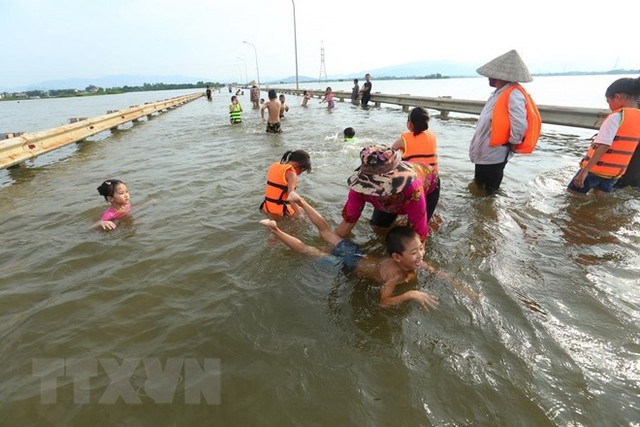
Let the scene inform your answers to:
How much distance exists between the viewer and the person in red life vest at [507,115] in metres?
4.30

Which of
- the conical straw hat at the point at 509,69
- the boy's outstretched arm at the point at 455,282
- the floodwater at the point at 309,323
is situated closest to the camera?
the floodwater at the point at 309,323

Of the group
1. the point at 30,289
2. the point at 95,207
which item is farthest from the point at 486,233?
the point at 95,207

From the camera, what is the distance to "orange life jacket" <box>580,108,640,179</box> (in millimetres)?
4484

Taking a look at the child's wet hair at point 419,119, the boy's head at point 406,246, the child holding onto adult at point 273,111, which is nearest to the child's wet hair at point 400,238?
the boy's head at point 406,246

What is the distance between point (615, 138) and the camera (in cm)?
462

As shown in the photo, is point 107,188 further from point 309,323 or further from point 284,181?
point 309,323

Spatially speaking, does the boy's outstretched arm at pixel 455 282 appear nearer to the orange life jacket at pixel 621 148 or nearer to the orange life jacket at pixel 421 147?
the orange life jacket at pixel 421 147

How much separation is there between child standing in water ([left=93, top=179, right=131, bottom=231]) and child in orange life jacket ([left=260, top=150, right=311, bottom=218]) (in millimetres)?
2241

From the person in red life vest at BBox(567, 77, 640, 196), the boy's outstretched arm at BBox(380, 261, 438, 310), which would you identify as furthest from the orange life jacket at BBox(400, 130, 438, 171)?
the person in red life vest at BBox(567, 77, 640, 196)

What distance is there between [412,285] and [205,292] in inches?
82.5

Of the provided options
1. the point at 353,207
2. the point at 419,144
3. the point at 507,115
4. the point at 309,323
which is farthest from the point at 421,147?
the point at 309,323

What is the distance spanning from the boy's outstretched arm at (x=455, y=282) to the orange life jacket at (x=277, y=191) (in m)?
2.17

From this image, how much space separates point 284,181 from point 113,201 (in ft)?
8.98

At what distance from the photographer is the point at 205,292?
130 inches
